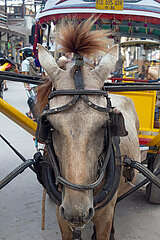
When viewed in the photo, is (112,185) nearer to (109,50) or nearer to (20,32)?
(109,50)

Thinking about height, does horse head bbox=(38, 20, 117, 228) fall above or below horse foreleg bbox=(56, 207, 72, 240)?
above

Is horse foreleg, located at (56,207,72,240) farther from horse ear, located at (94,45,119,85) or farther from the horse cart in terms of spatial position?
horse ear, located at (94,45,119,85)

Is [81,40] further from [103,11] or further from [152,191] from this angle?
[152,191]

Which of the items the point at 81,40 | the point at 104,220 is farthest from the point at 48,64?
the point at 104,220

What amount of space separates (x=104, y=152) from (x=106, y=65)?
613 mm

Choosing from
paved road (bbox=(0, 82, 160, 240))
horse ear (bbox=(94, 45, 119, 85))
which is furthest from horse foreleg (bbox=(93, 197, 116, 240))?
horse ear (bbox=(94, 45, 119, 85))

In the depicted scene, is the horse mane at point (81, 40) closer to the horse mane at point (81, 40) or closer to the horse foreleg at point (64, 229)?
the horse mane at point (81, 40)

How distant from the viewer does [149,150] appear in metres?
3.23

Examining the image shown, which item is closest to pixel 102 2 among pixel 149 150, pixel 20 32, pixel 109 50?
pixel 109 50

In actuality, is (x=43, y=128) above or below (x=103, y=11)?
below

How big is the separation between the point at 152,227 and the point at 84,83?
2370 mm

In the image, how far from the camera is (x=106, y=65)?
1.87m

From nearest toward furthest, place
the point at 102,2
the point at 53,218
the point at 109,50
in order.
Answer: the point at 109,50, the point at 102,2, the point at 53,218

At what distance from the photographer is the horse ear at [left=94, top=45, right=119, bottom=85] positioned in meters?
1.84
